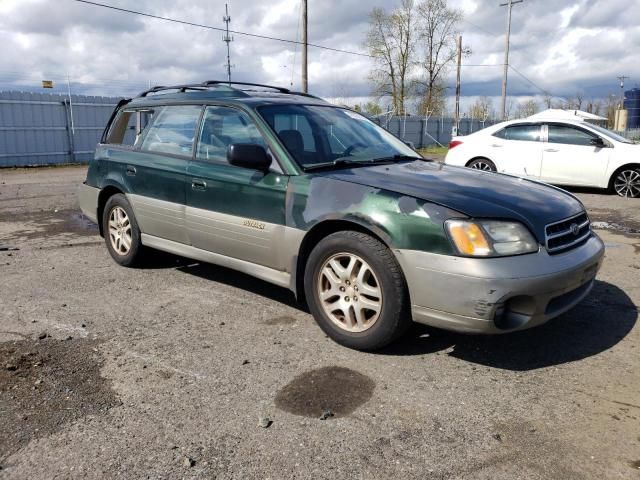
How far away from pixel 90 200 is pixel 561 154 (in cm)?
873

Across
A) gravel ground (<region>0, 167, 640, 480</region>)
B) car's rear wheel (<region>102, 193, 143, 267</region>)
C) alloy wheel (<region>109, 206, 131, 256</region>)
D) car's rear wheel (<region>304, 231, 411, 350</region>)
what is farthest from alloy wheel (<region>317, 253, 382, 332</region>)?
alloy wheel (<region>109, 206, 131, 256</region>)

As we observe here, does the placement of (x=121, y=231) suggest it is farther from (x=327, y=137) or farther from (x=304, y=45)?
(x=304, y=45)

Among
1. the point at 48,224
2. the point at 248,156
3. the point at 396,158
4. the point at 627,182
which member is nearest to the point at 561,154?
the point at 627,182

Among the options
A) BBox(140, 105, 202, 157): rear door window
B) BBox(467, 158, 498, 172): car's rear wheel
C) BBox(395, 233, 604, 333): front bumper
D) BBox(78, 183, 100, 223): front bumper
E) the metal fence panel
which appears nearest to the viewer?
BBox(395, 233, 604, 333): front bumper

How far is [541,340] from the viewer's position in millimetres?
3824

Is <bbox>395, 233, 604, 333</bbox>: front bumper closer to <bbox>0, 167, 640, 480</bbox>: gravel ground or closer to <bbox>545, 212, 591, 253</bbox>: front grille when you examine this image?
<bbox>545, 212, 591, 253</bbox>: front grille

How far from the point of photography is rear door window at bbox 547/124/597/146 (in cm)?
1070

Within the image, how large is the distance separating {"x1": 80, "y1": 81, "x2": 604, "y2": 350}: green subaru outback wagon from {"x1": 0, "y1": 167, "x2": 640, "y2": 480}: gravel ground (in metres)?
0.36

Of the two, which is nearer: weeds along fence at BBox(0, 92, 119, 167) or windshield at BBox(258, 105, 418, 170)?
windshield at BBox(258, 105, 418, 170)

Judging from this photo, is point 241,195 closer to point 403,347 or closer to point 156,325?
point 156,325

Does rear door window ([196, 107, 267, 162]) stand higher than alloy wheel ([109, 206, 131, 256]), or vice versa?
rear door window ([196, 107, 267, 162])

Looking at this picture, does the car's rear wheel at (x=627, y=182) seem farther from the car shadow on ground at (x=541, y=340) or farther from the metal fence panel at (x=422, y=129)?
the metal fence panel at (x=422, y=129)

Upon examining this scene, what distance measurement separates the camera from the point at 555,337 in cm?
388

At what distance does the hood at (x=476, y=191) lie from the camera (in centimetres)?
331
